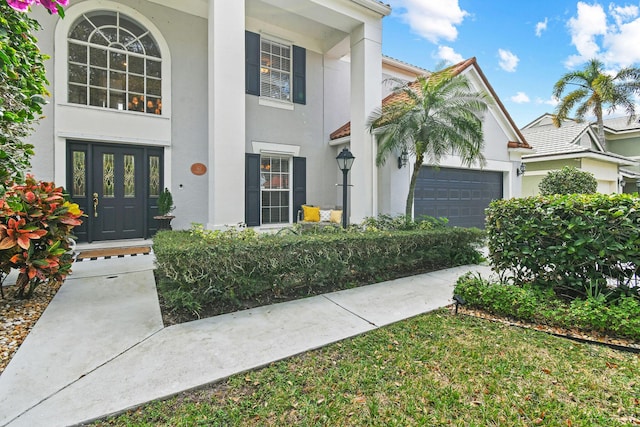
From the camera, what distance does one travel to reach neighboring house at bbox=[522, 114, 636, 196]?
43.2 feet

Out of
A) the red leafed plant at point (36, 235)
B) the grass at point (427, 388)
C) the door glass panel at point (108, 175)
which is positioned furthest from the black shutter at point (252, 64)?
the grass at point (427, 388)

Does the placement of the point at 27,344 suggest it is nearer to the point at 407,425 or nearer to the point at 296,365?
the point at 296,365

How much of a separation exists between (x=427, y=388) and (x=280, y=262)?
2465 mm

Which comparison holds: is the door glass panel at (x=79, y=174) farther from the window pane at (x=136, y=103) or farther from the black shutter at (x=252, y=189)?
the black shutter at (x=252, y=189)

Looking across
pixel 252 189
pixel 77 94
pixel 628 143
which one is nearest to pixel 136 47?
pixel 77 94

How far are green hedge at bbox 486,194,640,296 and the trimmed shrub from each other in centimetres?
833

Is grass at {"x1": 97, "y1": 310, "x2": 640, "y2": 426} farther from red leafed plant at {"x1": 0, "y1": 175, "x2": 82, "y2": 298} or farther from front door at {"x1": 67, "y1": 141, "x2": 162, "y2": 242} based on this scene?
front door at {"x1": 67, "y1": 141, "x2": 162, "y2": 242}

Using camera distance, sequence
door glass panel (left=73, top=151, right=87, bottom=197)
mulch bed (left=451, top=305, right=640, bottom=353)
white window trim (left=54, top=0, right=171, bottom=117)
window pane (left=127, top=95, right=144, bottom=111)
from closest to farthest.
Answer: mulch bed (left=451, top=305, right=640, bottom=353) < white window trim (left=54, top=0, right=171, bottom=117) < door glass panel (left=73, top=151, right=87, bottom=197) < window pane (left=127, top=95, right=144, bottom=111)

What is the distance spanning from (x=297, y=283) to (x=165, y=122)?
242 inches

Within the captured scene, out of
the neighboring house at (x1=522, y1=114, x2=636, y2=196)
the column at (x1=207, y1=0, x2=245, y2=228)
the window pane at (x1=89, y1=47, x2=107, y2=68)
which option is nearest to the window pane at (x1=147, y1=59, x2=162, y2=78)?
the window pane at (x1=89, y1=47, x2=107, y2=68)

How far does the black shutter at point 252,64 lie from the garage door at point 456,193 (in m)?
5.71

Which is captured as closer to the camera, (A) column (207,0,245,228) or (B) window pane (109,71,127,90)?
(A) column (207,0,245,228)

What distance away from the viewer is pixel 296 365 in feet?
9.25

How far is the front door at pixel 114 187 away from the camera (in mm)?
7270
